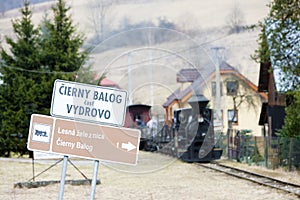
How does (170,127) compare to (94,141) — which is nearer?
(94,141)

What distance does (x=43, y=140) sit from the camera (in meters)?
6.96

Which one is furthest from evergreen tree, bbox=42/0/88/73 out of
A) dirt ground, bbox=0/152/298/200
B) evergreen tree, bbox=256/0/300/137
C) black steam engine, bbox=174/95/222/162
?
black steam engine, bbox=174/95/222/162

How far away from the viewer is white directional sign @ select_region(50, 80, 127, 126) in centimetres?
685

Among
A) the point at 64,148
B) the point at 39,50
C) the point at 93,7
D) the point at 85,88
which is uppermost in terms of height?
the point at 39,50

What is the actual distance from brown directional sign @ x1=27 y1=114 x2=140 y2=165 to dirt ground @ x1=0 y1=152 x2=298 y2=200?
1.46 m

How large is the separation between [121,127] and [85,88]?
2.03 feet

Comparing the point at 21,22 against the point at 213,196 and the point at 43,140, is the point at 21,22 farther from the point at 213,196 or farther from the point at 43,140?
the point at 43,140

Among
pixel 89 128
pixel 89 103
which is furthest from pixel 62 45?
pixel 89 128

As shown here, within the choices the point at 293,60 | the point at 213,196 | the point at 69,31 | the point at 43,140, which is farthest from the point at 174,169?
the point at 43,140

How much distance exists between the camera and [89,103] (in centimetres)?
689

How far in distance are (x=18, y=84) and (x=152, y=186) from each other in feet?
52.1

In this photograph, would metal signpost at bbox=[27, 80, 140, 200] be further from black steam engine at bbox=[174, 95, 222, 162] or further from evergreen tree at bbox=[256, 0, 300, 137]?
evergreen tree at bbox=[256, 0, 300, 137]

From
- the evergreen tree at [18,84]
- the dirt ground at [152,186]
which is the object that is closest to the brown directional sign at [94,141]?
the dirt ground at [152,186]

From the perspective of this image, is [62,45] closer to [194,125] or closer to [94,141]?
[194,125]
